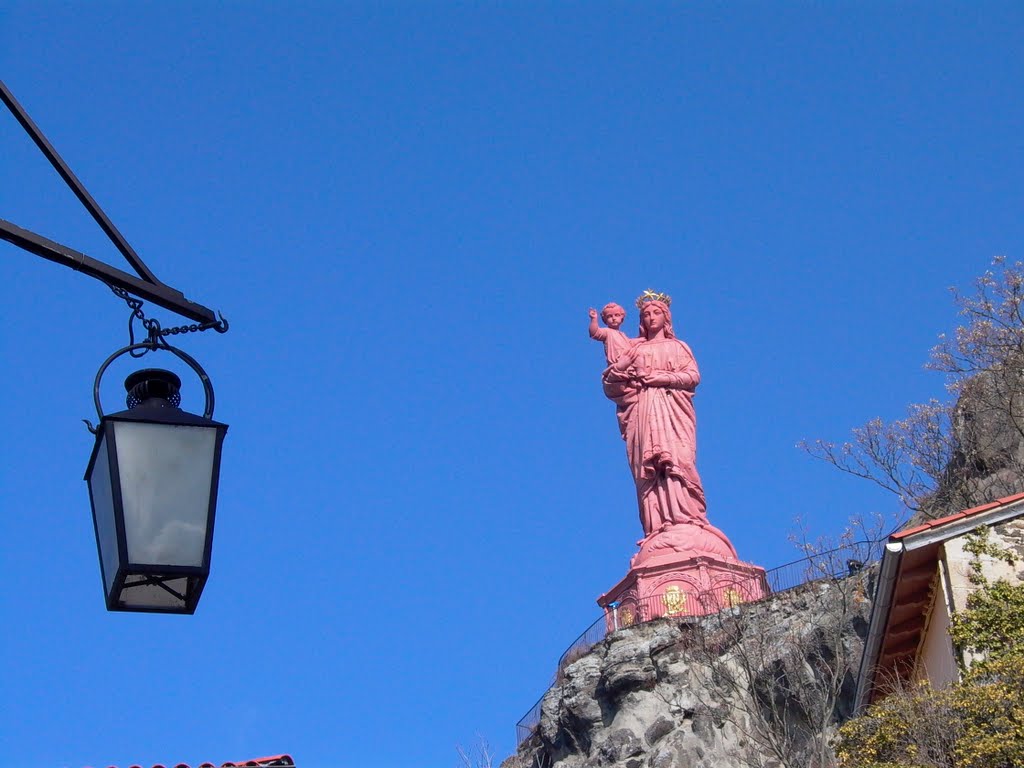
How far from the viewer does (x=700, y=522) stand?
3362 cm

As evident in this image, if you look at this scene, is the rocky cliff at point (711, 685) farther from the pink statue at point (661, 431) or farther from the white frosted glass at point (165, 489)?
the white frosted glass at point (165, 489)

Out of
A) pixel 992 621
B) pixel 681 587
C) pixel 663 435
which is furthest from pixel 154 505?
pixel 663 435

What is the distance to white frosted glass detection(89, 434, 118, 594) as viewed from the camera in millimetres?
4246

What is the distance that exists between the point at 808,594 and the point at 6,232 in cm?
2738

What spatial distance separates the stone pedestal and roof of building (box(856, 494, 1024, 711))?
44.7 feet

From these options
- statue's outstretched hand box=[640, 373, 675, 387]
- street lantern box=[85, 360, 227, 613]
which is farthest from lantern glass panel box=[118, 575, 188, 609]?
statue's outstretched hand box=[640, 373, 675, 387]

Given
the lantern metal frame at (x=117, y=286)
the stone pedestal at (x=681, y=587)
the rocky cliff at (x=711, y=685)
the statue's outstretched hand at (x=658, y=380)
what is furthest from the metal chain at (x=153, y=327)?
the statue's outstretched hand at (x=658, y=380)

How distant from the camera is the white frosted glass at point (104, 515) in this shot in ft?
13.9

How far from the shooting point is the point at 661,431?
3491 cm

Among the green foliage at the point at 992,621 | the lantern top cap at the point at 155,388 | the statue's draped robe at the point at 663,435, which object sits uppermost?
the statue's draped robe at the point at 663,435

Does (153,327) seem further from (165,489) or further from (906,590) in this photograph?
(906,590)

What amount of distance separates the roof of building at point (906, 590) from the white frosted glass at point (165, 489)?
11.5m

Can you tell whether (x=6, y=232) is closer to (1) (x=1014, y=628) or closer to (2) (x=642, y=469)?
(1) (x=1014, y=628)

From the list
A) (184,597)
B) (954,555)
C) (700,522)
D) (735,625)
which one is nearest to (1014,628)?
(954,555)
